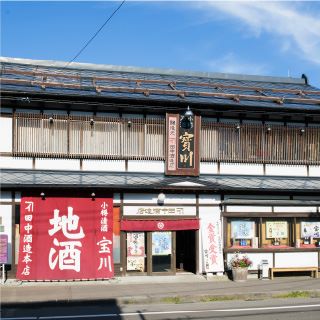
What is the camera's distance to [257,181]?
19.5 meters

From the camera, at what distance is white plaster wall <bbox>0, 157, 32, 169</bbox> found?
58.8 feet

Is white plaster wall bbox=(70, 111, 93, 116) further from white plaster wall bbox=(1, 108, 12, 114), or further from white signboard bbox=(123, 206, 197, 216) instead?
white signboard bbox=(123, 206, 197, 216)

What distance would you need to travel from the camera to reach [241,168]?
1988cm

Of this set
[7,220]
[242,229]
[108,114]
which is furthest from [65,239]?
[242,229]

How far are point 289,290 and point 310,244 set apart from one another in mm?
4231

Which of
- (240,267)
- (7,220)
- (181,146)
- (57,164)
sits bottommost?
(240,267)

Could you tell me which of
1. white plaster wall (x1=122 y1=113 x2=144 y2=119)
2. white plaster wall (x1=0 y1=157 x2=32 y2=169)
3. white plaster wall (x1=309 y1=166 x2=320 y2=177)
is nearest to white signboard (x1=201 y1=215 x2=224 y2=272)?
white plaster wall (x1=122 y1=113 x2=144 y2=119)

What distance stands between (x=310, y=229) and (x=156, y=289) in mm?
7065

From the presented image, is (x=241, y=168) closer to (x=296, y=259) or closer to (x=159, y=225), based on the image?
(x=296, y=259)

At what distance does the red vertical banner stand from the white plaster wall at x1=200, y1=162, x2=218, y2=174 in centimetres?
391

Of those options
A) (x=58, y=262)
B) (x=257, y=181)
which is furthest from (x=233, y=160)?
(x=58, y=262)

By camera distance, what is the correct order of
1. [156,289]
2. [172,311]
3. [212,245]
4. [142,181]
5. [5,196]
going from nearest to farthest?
1. [172,311]
2. [156,289]
3. [5,196]
4. [212,245]
5. [142,181]

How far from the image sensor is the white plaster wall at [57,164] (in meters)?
18.3

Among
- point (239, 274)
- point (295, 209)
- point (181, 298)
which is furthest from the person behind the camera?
point (295, 209)
